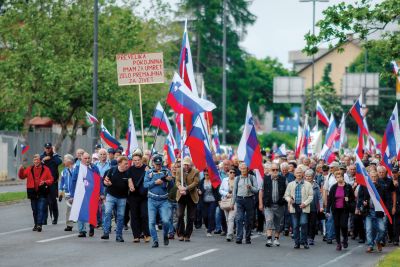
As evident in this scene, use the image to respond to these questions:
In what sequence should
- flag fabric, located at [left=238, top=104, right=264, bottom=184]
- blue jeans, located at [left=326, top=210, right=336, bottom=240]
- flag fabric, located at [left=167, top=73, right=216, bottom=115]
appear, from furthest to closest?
blue jeans, located at [left=326, top=210, right=336, bottom=240]
flag fabric, located at [left=238, top=104, right=264, bottom=184]
flag fabric, located at [left=167, top=73, right=216, bottom=115]

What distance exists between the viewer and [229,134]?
9400 cm

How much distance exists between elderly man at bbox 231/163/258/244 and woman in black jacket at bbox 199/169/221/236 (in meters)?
2.12

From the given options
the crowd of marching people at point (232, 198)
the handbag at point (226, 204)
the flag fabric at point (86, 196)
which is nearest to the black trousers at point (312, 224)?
the crowd of marching people at point (232, 198)

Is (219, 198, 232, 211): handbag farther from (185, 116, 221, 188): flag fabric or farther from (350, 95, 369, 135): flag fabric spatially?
(350, 95, 369, 135): flag fabric

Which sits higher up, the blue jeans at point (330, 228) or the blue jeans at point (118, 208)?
the blue jeans at point (118, 208)

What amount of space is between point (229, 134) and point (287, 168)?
225 feet

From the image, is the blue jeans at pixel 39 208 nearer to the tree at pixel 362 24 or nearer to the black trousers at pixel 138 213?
the black trousers at pixel 138 213

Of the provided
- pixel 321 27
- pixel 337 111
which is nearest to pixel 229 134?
pixel 337 111

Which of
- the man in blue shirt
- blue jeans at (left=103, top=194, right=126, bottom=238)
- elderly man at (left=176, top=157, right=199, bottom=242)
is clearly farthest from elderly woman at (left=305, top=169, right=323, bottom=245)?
blue jeans at (left=103, top=194, right=126, bottom=238)

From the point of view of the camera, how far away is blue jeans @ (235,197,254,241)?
2338 cm

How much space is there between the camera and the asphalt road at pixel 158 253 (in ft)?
61.7

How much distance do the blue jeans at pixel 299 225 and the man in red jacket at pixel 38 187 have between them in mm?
5285

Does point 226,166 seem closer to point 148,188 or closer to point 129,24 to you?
point 148,188

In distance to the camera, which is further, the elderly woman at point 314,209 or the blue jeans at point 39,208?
the blue jeans at point 39,208
